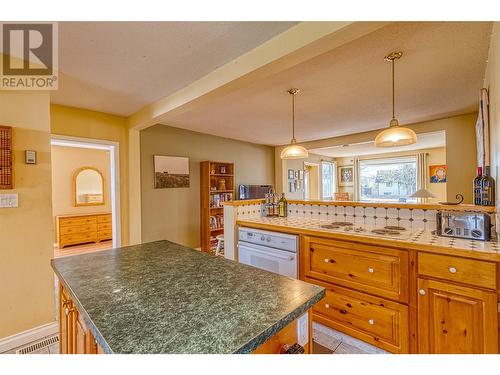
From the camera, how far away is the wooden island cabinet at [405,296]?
4.57ft

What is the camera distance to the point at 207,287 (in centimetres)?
98

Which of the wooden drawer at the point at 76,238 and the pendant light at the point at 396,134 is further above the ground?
the pendant light at the point at 396,134

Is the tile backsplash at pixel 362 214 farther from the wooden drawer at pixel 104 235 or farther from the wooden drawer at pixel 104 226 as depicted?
the wooden drawer at pixel 104 235

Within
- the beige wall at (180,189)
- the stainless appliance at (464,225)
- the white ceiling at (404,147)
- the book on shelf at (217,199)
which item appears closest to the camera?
the stainless appliance at (464,225)

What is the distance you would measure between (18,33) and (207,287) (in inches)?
84.9

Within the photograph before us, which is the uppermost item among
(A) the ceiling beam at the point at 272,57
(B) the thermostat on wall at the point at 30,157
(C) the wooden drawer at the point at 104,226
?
(A) the ceiling beam at the point at 272,57

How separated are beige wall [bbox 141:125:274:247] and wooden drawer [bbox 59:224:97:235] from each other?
2.41 meters

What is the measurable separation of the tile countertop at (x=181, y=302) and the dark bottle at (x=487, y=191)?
1.74 m

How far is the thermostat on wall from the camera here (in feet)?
6.68

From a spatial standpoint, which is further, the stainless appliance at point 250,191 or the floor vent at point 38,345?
the stainless appliance at point 250,191

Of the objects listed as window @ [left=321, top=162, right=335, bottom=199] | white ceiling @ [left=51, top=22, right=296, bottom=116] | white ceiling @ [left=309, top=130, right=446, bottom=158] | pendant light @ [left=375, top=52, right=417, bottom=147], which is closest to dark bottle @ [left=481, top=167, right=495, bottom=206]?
pendant light @ [left=375, top=52, right=417, bottom=147]

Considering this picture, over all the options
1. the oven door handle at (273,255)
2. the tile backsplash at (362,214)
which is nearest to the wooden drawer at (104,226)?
the tile backsplash at (362,214)

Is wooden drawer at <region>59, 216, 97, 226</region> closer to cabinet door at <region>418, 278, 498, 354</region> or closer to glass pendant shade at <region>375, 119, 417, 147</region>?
glass pendant shade at <region>375, 119, 417, 147</region>

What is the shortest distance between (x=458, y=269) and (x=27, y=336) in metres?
3.22
